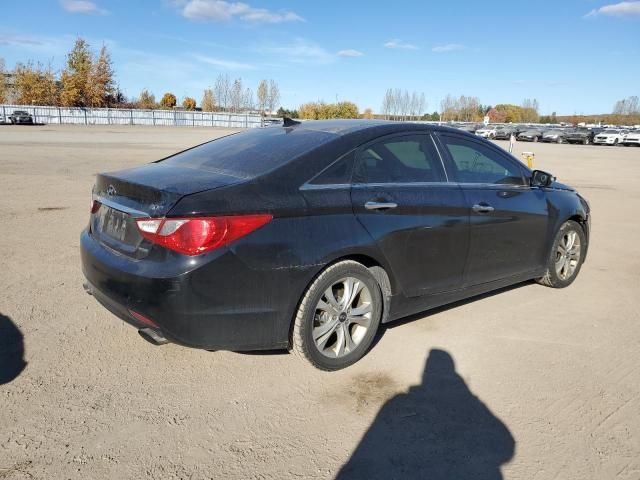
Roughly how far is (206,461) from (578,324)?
3.46m

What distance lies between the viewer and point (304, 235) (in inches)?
127

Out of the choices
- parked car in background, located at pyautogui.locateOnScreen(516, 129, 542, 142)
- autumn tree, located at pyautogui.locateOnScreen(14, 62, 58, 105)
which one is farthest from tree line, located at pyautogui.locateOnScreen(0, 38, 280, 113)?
parked car in background, located at pyautogui.locateOnScreen(516, 129, 542, 142)

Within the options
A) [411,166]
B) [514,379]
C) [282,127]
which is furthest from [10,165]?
[514,379]

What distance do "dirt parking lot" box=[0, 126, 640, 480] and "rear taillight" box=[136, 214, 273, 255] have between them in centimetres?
96

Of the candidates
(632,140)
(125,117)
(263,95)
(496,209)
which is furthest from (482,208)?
(263,95)

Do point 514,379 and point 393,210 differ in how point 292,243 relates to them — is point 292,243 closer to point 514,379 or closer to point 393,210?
point 393,210

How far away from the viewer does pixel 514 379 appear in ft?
11.6

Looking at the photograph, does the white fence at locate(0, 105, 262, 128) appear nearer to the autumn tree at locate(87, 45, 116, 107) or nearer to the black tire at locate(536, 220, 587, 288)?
the autumn tree at locate(87, 45, 116, 107)

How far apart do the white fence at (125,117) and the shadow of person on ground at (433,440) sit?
54611 mm

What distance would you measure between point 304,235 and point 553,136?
56.0m

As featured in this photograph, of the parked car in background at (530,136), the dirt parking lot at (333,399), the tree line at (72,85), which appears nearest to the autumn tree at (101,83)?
the tree line at (72,85)

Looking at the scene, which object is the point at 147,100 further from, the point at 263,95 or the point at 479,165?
the point at 479,165

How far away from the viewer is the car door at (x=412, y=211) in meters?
3.62

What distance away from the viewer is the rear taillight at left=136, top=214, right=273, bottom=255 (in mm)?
2912
